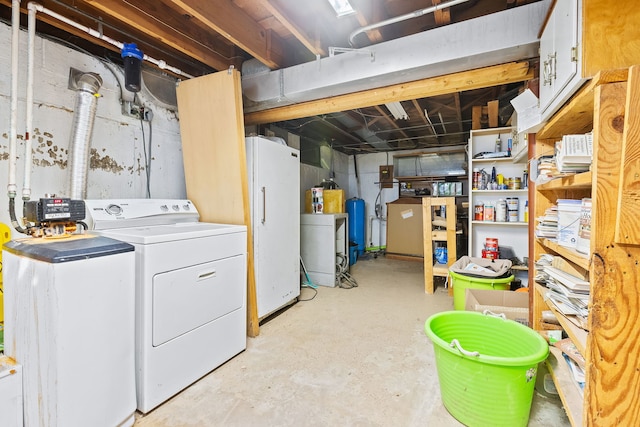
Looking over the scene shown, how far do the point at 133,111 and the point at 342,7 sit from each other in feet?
5.85

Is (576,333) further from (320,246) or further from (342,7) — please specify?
(320,246)

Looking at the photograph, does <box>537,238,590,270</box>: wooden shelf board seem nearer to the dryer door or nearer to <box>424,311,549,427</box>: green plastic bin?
<box>424,311,549,427</box>: green plastic bin

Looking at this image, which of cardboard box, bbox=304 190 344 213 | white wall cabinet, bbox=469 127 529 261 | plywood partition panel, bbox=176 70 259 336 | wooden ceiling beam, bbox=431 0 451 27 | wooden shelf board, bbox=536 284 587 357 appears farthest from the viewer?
cardboard box, bbox=304 190 344 213

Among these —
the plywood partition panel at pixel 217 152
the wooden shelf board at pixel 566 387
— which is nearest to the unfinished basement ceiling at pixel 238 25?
the plywood partition panel at pixel 217 152

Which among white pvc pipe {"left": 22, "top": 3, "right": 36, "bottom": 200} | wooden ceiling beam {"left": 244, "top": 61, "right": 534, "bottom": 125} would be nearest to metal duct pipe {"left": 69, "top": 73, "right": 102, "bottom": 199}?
white pvc pipe {"left": 22, "top": 3, "right": 36, "bottom": 200}

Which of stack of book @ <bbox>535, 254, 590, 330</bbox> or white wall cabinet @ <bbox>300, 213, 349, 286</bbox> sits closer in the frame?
stack of book @ <bbox>535, 254, 590, 330</bbox>

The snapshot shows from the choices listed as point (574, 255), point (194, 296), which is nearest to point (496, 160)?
point (574, 255)

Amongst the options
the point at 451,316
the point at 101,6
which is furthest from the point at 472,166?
the point at 101,6

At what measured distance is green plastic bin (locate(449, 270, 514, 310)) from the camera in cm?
245

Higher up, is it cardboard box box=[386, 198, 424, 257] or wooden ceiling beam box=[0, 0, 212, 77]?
wooden ceiling beam box=[0, 0, 212, 77]

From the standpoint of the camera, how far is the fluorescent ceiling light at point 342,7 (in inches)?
68.0

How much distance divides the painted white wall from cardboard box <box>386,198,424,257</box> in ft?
13.4

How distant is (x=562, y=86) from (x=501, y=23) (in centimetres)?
82

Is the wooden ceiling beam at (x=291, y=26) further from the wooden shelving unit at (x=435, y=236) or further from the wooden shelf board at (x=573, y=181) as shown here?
the wooden shelving unit at (x=435, y=236)
